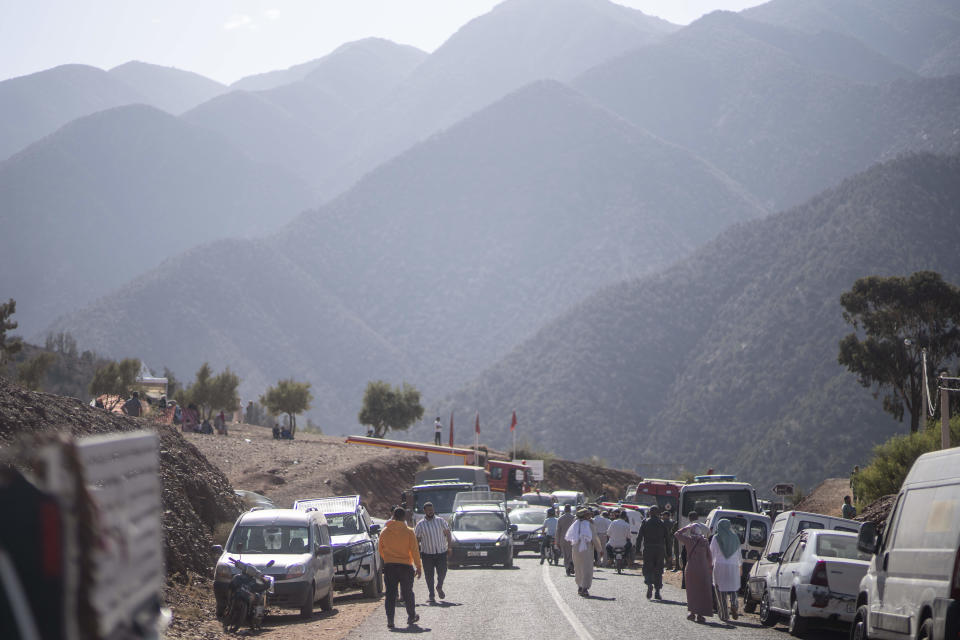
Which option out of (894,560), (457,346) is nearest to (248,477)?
(894,560)

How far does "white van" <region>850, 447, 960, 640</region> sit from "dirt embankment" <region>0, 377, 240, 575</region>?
33.5 ft

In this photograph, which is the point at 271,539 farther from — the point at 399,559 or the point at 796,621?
the point at 796,621

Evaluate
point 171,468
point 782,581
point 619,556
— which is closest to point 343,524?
point 171,468

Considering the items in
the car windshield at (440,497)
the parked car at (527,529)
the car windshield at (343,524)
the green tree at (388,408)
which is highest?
the green tree at (388,408)

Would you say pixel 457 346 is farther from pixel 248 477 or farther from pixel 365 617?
pixel 365 617

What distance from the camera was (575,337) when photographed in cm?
12556

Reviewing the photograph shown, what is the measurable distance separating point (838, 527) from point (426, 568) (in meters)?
7.30

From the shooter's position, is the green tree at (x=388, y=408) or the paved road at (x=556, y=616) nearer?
the paved road at (x=556, y=616)

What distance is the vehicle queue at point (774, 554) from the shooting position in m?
9.04

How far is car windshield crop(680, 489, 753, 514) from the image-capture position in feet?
92.8

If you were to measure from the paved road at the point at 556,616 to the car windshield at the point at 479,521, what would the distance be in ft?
20.1

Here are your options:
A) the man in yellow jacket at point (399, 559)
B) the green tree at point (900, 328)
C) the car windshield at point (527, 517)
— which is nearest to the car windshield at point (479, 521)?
the car windshield at point (527, 517)

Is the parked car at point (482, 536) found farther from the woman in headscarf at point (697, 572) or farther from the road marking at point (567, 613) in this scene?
the woman in headscarf at point (697, 572)

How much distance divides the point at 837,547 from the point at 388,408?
7915 centimetres
